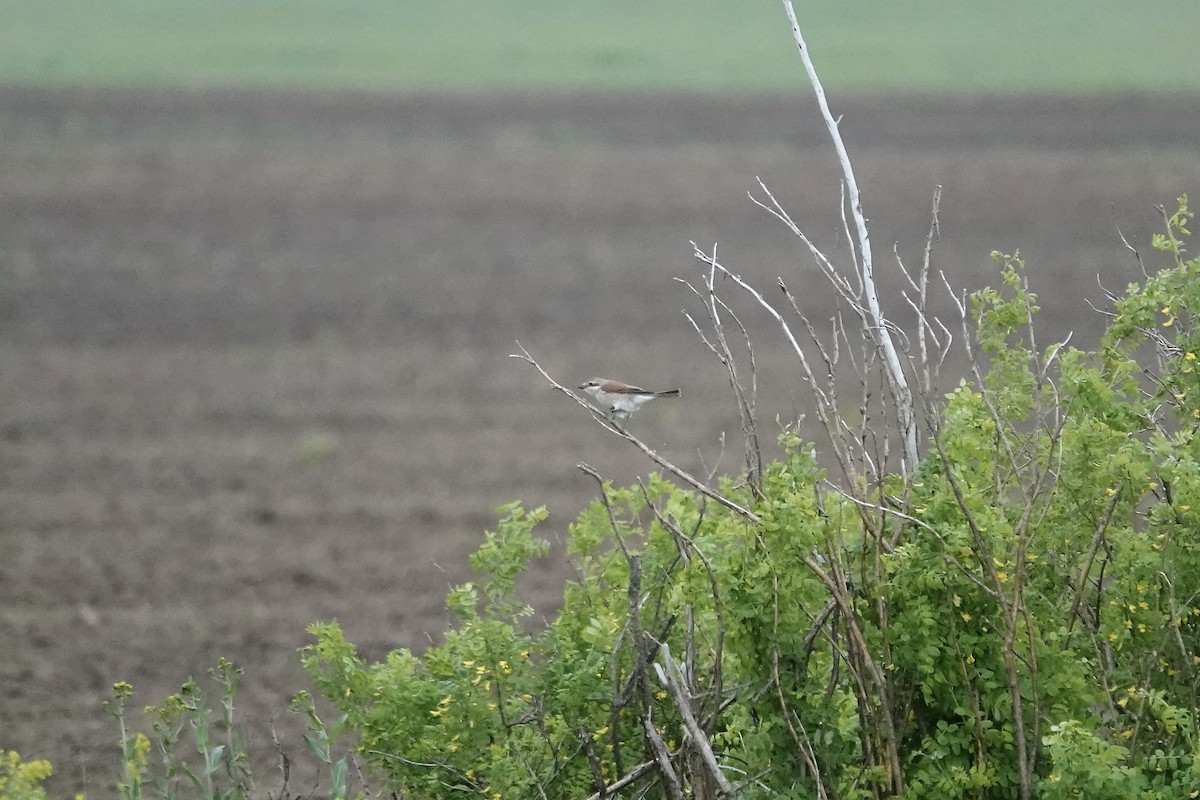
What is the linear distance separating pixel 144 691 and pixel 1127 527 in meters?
6.68

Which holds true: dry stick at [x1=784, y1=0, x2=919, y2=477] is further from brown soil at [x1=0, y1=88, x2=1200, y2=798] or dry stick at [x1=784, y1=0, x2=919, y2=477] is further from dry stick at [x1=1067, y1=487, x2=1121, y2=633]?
brown soil at [x1=0, y1=88, x2=1200, y2=798]

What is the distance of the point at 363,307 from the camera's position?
19.8 metres

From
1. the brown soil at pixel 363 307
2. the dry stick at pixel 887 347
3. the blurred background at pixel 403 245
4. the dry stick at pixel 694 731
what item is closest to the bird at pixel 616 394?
the blurred background at pixel 403 245

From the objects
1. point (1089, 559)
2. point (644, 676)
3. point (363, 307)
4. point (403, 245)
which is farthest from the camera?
point (403, 245)

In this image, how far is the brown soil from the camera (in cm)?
1114

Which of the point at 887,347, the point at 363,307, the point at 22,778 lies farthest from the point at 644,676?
the point at 363,307

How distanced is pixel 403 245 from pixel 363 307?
9.83 feet

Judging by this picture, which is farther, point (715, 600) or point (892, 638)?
point (892, 638)

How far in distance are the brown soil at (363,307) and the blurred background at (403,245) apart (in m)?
0.06

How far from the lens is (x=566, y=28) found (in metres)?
39.1

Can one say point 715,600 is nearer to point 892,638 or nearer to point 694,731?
point 694,731

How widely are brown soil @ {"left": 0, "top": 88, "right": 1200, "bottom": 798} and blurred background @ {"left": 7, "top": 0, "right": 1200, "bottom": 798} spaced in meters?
0.06

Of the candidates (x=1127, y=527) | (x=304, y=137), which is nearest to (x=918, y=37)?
(x=304, y=137)

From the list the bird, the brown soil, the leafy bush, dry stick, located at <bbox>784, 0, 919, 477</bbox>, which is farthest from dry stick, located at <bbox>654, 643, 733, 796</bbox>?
the bird
